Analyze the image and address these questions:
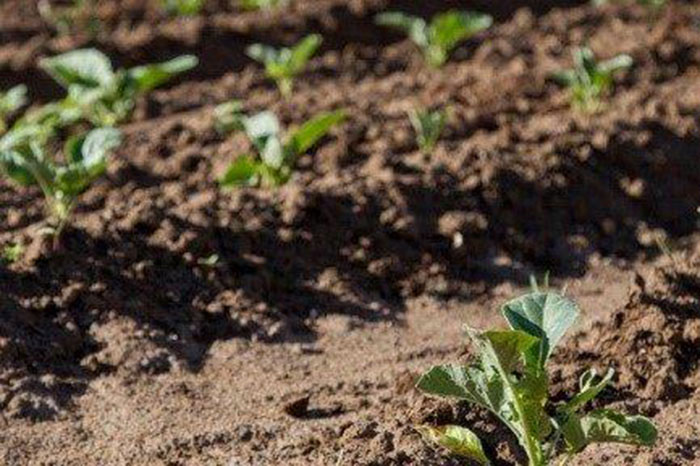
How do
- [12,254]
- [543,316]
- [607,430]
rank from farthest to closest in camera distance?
1. [12,254]
2. [543,316]
3. [607,430]

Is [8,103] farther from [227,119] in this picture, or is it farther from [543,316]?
[543,316]

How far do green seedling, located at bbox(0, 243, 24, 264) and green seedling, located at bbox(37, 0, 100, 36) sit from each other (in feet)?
9.48

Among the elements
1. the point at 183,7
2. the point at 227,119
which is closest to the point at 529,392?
the point at 227,119

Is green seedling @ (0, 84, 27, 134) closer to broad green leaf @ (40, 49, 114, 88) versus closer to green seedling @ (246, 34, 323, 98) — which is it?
broad green leaf @ (40, 49, 114, 88)

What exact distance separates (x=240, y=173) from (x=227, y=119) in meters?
0.56

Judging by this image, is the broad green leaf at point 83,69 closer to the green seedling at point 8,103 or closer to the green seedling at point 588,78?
the green seedling at point 8,103

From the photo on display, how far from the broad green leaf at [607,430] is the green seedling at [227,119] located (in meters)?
2.35

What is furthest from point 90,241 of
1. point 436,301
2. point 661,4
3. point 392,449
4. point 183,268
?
point 661,4

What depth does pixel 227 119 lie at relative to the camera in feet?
17.0

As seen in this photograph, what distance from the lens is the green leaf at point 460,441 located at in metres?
3.02

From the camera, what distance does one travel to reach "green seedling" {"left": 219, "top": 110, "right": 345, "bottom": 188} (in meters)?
4.67

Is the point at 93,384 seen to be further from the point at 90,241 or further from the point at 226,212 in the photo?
the point at 226,212

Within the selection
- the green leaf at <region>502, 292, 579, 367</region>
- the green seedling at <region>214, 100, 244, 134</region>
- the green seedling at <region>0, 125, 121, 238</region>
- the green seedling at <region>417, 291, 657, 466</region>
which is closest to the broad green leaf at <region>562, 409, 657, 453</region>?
the green seedling at <region>417, 291, 657, 466</region>

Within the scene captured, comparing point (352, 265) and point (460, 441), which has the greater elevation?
point (352, 265)
